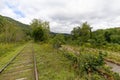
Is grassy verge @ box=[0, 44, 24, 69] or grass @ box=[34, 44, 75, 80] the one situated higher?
grass @ box=[34, 44, 75, 80]

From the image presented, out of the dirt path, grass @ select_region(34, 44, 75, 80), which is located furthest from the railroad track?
grass @ select_region(34, 44, 75, 80)

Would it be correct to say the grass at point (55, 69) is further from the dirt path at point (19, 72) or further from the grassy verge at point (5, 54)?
the grassy verge at point (5, 54)

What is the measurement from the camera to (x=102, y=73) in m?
8.00

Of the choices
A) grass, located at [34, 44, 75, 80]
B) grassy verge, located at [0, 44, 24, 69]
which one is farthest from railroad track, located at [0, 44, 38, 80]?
grassy verge, located at [0, 44, 24, 69]

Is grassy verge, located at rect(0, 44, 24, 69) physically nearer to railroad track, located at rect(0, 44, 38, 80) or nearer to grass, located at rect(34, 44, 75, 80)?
railroad track, located at rect(0, 44, 38, 80)

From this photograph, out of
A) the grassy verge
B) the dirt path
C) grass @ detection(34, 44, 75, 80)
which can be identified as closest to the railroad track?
the dirt path

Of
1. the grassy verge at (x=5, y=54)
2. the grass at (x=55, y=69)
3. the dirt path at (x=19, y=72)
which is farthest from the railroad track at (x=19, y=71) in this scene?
the grassy verge at (x=5, y=54)

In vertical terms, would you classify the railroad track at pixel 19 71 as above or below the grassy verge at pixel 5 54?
above

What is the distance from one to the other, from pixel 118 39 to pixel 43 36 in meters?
27.0

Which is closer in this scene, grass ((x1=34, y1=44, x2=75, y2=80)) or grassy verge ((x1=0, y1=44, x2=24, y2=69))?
grass ((x1=34, y1=44, x2=75, y2=80))

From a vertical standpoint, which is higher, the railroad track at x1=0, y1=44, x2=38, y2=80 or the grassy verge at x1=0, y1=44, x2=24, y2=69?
the railroad track at x1=0, y1=44, x2=38, y2=80

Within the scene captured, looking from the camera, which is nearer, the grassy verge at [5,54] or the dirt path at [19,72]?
the dirt path at [19,72]

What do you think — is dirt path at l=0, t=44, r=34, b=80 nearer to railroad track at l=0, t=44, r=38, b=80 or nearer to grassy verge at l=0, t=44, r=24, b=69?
railroad track at l=0, t=44, r=38, b=80

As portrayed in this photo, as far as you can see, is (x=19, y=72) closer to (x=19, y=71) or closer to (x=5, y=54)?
(x=19, y=71)
